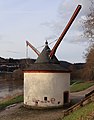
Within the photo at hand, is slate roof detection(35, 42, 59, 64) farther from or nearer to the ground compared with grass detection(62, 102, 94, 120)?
farther from the ground

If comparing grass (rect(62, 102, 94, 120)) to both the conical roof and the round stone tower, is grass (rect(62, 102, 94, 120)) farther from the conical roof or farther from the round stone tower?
the conical roof

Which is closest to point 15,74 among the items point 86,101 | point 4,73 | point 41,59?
point 4,73

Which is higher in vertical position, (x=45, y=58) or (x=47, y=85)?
(x=45, y=58)

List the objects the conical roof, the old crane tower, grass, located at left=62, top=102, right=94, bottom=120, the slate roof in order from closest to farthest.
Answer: grass, located at left=62, top=102, right=94, bottom=120 < the old crane tower < the conical roof < the slate roof

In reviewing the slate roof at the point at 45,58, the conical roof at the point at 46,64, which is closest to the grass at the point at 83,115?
the conical roof at the point at 46,64

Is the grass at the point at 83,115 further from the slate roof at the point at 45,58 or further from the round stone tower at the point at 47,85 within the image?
the slate roof at the point at 45,58

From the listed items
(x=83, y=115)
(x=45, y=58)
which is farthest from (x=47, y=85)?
(x=83, y=115)

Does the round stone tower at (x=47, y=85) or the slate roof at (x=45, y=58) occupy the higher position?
the slate roof at (x=45, y=58)

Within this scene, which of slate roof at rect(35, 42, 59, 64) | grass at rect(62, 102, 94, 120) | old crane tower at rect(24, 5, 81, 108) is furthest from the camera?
slate roof at rect(35, 42, 59, 64)

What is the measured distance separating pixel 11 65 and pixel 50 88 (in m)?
69.1

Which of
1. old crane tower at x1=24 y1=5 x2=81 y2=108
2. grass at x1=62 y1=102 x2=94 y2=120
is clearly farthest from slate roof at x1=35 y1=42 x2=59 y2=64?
grass at x1=62 y1=102 x2=94 y2=120

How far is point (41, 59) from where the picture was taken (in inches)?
1003

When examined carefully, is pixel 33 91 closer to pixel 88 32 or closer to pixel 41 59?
pixel 41 59

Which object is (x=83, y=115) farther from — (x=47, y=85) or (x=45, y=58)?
(x=45, y=58)
